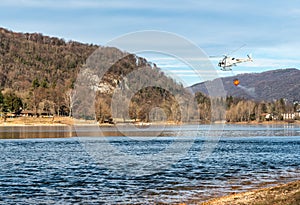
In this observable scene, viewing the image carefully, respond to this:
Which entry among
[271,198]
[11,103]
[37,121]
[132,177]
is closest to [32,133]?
[37,121]

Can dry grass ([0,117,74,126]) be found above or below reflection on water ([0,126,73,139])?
above

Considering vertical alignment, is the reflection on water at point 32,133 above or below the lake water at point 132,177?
above

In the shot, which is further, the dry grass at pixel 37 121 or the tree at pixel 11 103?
the tree at pixel 11 103

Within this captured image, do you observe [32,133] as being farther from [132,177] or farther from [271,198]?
[271,198]

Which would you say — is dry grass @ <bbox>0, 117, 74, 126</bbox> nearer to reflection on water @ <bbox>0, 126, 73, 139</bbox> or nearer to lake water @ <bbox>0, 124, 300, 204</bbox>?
reflection on water @ <bbox>0, 126, 73, 139</bbox>

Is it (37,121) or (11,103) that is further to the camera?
(11,103)

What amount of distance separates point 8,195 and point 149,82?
85878 millimetres

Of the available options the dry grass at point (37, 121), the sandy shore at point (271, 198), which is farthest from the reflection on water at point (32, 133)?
the sandy shore at point (271, 198)

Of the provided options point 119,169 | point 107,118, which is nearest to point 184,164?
point 119,169

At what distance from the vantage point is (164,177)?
37.5 metres

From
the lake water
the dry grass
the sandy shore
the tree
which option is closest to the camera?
the sandy shore

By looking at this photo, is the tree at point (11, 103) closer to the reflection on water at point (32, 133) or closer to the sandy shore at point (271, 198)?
the reflection on water at point (32, 133)

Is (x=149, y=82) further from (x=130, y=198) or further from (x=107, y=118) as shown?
(x=130, y=198)

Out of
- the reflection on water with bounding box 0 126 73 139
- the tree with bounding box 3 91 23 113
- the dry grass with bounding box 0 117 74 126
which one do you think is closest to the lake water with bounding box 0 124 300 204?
the reflection on water with bounding box 0 126 73 139
